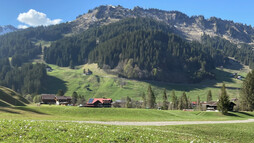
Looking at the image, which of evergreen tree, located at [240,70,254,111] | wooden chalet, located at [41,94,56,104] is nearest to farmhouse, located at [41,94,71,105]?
wooden chalet, located at [41,94,56,104]

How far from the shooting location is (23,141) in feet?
50.8

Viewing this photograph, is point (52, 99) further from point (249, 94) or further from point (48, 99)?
point (249, 94)

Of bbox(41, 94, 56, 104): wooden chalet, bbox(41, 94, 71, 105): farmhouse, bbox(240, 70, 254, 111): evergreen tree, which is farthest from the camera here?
bbox(41, 94, 56, 104): wooden chalet

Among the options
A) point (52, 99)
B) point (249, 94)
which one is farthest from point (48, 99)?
point (249, 94)

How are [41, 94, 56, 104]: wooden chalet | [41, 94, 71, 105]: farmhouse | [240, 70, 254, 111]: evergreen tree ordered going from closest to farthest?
[240, 70, 254, 111]: evergreen tree, [41, 94, 71, 105]: farmhouse, [41, 94, 56, 104]: wooden chalet

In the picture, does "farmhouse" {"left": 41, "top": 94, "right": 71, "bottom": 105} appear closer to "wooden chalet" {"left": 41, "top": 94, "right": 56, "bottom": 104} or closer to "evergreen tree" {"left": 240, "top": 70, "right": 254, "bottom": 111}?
"wooden chalet" {"left": 41, "top": 94, "right": 56, "bottom": 104}

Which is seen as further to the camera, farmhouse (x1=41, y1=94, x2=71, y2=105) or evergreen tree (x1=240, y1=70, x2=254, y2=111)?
farmhouse (x1=41, y1=94, x2=71, y2=105)

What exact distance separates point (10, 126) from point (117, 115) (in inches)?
1871

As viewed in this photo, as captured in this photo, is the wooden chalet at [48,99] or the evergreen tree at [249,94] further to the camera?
the wooden chalet at [48,99]

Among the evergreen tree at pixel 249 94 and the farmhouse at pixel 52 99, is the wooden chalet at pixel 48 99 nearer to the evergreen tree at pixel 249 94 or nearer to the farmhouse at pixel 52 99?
the farmhouse at pixel 52 99

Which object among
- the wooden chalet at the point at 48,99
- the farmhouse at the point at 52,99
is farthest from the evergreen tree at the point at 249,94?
Answer: the wooden chalet at the point at 48,99

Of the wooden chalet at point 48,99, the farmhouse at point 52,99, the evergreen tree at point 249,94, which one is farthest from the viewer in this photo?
the wooden chalet at point 48,99

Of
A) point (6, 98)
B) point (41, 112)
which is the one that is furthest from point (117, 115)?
point (6, 98)

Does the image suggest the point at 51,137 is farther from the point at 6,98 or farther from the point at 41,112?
the point at 6,98
